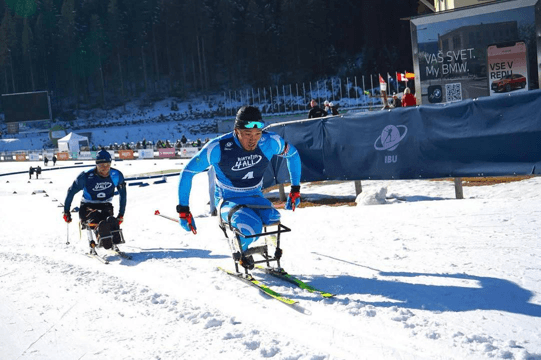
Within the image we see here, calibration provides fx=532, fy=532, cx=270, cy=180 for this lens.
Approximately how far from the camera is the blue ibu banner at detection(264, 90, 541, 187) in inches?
378

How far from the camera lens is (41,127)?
276ft

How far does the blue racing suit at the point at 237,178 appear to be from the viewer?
6.27 m

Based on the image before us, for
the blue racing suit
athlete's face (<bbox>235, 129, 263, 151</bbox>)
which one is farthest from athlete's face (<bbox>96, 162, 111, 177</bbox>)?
athlete's face (<bbox>235, 129, 263, 151</bbox>)

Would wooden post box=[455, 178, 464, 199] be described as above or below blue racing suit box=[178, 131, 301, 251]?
below

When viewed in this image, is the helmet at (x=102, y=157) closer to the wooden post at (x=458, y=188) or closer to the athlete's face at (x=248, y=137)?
the athlete's face at (x=248, y=137)

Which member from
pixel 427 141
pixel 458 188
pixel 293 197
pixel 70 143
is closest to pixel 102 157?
pixel 293 197

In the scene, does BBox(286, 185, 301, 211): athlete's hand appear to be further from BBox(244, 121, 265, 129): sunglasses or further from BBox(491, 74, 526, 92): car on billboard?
BBox(491, 74, 526, 92): car on billboard

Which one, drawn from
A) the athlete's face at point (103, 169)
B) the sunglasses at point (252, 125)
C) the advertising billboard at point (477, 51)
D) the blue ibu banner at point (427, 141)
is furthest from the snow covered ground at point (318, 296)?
the advertising billboard at point (477, 51)

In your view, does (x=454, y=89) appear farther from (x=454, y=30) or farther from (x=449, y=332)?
(x=449, y=332)

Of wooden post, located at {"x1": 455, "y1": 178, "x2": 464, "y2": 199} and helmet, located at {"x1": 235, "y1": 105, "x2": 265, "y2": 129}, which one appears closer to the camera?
helmet, located at {"x1": 235, "y1": 105, "x2": 265, "y2": 129}

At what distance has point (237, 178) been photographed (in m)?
6.48

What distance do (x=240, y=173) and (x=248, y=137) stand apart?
1.51ft

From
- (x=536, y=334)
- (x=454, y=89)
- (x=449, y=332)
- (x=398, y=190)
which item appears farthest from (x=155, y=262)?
(x=454, y=89)

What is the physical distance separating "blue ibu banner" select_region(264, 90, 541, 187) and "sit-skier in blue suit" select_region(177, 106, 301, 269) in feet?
17.1
